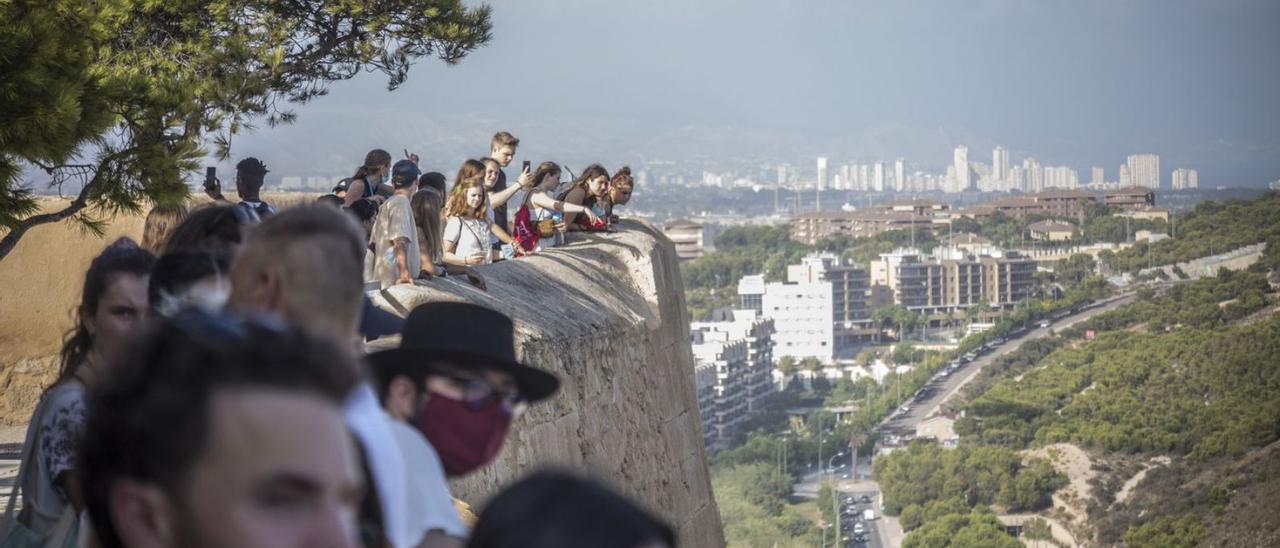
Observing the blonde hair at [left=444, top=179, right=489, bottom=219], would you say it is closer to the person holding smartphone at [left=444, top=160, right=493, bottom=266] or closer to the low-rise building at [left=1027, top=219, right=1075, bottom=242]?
the person holding smartphone at [left=444, top=160, right=493, bottom=266]

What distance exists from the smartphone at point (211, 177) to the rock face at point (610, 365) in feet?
4.11

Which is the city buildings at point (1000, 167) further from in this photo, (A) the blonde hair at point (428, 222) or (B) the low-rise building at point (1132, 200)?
(A) the blonde hair at point (428, 222)

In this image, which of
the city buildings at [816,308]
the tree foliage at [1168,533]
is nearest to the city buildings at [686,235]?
the city buildings at [816,308]

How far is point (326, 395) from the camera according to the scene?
153cm

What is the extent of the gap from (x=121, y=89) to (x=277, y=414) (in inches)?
201

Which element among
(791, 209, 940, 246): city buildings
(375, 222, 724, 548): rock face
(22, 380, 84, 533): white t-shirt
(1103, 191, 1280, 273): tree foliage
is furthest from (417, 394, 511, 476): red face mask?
(791, 209, 940, 246): city buildings

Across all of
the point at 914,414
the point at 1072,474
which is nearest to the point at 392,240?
the point at 1072,474

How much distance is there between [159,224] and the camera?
218 inches

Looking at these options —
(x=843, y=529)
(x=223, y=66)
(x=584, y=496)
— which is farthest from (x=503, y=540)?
(x=843, y=529)

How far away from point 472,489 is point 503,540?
4.00 metres

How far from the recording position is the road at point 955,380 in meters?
55.9

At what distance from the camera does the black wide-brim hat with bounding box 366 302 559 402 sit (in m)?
2.47

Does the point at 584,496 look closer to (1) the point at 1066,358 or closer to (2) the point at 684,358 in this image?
(2) the point at 684,358

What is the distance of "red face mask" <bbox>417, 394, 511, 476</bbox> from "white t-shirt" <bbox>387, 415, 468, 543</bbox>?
169mm
